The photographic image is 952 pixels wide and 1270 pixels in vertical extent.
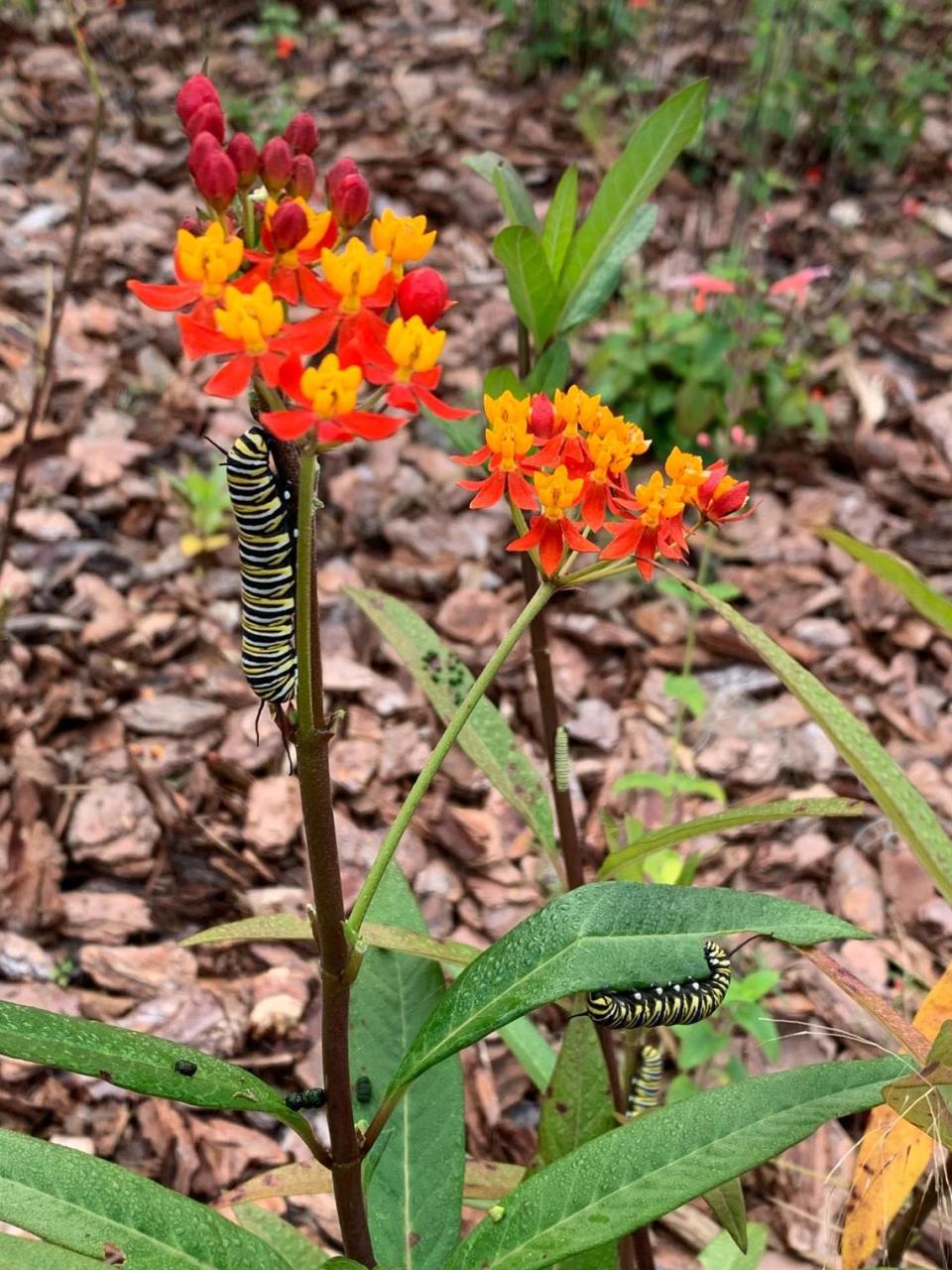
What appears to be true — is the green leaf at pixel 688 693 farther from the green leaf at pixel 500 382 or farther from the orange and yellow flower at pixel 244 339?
the orange and yellow flower at pixel 244 339

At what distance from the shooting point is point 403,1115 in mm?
1595

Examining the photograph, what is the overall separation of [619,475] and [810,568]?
257 cm

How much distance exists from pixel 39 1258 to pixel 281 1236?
63 centimetres

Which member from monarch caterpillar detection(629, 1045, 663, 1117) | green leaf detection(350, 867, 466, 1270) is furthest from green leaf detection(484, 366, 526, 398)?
monarch caterpillar detection(629, 1045, 663, 1117)

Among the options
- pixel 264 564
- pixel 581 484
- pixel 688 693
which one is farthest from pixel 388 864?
pixel 688 693

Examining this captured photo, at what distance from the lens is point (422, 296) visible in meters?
1.10

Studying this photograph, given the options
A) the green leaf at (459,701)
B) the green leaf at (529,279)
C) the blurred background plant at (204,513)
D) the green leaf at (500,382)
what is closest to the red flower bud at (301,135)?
the green leaf at (529,279)

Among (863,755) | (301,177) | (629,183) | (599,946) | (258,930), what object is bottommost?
(258,930)

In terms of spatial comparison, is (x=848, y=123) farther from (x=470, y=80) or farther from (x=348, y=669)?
(x=348, y=669)

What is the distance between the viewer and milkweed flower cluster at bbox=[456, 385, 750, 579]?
124 centimetres

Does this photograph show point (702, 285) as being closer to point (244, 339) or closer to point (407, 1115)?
point (407, 1115)

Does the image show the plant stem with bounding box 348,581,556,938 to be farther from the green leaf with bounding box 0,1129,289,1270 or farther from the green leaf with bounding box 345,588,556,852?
the green leaf with bounding box 345,588,556,852

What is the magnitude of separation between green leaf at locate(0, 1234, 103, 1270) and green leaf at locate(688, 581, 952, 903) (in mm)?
881

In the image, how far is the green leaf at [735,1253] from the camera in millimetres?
1631
